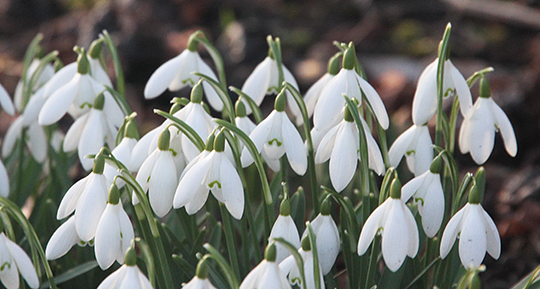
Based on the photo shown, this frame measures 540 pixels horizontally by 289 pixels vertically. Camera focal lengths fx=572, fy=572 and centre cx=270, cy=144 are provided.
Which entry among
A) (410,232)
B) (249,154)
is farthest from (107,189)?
(410,232)

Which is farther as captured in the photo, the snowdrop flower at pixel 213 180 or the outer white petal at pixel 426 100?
the outer white petal at pixel 426 100

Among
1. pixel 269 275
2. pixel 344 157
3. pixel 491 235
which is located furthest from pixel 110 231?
pixel 491 235

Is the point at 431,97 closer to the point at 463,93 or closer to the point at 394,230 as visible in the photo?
the point at 463,93

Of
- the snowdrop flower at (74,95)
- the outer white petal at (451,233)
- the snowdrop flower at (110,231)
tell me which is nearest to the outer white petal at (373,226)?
the outer white petal at (451,233)

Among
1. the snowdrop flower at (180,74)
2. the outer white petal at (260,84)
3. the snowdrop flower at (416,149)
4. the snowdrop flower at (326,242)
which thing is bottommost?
the snowdrop flower at (326,242)

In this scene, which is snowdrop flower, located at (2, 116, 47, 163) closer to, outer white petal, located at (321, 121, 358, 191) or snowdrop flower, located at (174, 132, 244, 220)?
snowdrop flower, located at (174, 132, 244, 220)

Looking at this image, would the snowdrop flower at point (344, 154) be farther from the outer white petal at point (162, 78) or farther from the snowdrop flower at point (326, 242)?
the outer white petal at point (162, 78)

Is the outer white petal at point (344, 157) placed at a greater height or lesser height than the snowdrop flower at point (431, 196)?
greater

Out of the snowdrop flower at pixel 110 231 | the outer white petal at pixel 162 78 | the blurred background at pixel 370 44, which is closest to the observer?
the snowdrop flower at pixel 110 231
